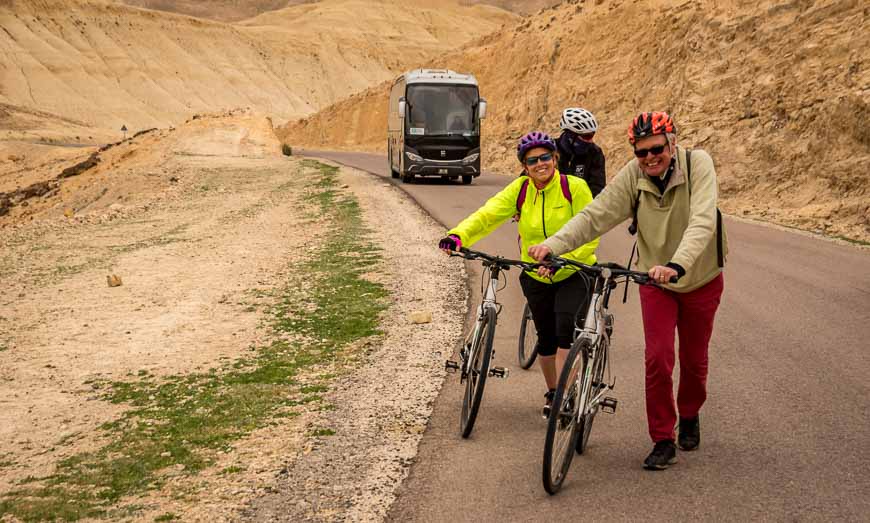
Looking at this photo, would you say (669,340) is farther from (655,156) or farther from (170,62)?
(170,62)

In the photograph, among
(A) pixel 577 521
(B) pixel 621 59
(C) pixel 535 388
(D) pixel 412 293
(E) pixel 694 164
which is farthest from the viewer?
(B) pixel 621 59

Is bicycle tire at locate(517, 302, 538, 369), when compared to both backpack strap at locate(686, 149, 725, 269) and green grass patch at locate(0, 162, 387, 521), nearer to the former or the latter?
green grass patch at locate(0, 162, 387, 521)

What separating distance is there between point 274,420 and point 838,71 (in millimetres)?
22763

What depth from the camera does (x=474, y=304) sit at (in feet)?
35.2

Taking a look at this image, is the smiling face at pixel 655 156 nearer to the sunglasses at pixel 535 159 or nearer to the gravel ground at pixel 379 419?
the sunglasses at pixel 535 159

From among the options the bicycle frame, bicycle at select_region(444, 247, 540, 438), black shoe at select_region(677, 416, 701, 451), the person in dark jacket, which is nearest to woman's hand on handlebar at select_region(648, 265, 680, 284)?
the bicycle frame

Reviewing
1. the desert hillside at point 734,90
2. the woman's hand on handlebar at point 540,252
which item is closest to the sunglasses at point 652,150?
the woman's hand on handlebar at point 540,252

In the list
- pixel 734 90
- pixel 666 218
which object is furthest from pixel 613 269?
pixel 734 90

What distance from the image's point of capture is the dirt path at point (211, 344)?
5.43m

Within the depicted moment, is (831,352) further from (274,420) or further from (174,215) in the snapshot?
(174,215)

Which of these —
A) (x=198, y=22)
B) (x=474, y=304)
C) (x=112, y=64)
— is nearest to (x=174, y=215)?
(x=474, y=304)

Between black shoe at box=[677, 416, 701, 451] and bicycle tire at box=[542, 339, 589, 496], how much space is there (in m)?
0.91

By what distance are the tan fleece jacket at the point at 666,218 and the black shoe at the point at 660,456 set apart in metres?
0.92

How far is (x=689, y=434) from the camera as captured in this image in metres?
5.70
